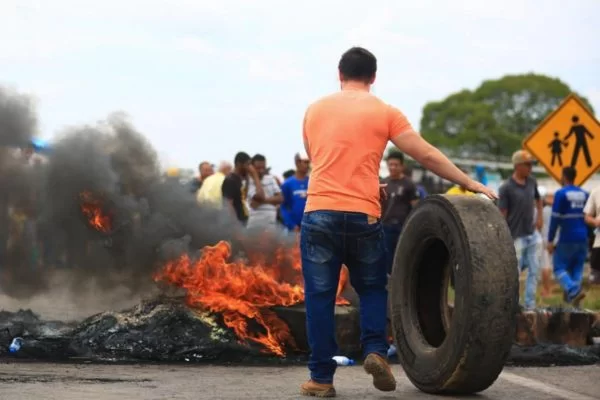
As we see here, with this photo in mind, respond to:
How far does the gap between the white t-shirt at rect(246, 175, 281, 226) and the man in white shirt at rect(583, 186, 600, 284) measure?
14.4ft

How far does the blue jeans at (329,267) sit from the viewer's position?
279 inches

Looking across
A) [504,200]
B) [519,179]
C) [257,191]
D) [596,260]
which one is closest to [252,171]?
[257,191]

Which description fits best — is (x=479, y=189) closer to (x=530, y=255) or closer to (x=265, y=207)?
(x=530, y=255)

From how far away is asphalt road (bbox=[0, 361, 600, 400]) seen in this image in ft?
23.0

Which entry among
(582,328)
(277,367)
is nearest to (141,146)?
(277,367)

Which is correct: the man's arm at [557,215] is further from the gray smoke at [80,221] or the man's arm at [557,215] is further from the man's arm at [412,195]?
the gray smoke at [80,221]

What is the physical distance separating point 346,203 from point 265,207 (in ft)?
32.1

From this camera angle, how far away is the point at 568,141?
57.3 ft

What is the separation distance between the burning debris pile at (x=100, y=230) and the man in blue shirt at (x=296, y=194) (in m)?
4.89

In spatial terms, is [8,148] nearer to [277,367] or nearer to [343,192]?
[277,367]

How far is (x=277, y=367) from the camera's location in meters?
9.06

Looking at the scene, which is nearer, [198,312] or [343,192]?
[343,192]

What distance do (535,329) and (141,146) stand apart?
4069 mm

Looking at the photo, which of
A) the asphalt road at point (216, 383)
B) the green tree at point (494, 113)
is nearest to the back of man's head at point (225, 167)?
the asphalt road at point (216, 383)
